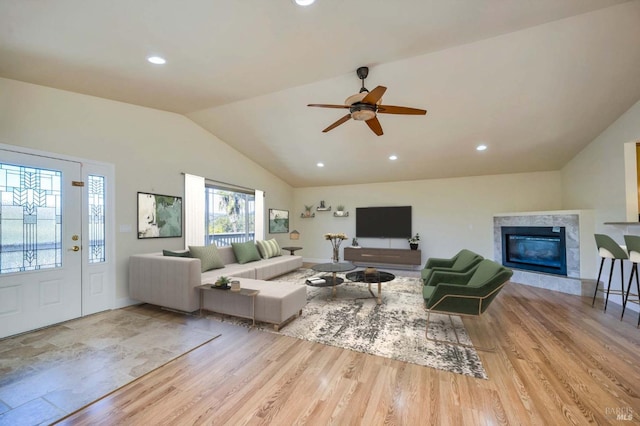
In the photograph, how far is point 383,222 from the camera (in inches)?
303

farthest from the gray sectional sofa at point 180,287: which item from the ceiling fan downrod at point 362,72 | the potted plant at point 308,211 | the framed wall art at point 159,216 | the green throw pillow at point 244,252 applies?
the potted plant at point 308,211

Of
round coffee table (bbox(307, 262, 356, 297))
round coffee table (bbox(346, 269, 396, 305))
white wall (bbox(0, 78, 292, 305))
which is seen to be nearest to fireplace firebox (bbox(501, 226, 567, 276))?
round coffee table (bbox(346, 269, 396, 305))

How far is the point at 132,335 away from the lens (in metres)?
3.06

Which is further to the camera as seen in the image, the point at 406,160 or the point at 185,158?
the point at 406,160

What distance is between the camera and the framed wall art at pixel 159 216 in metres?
4.42

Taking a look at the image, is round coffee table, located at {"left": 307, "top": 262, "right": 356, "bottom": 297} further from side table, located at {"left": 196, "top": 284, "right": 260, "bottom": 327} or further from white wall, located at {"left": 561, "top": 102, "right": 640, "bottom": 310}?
white wall, located at {"left": 561, "top": 102, "right": 640, "bottom": 310}

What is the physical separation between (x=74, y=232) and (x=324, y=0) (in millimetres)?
4262

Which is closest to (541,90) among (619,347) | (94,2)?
(619,347)

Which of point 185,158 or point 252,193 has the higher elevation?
point 185,158

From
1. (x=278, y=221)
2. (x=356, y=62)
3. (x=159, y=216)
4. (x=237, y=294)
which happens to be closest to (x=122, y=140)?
(x=159, y=216)

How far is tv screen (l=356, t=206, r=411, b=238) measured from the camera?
24.5ft

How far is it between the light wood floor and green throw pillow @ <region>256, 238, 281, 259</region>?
10.9ft

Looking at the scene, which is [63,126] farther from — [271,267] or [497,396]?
[497,396]

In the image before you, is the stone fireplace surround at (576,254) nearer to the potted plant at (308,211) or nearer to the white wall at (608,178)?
the white wall at (608,178)
